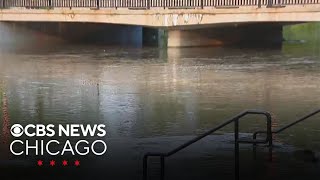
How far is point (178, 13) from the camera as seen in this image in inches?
1340

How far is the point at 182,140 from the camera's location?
1137 centimetres

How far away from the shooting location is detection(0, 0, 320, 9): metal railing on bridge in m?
30.7

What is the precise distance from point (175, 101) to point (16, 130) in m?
5.05

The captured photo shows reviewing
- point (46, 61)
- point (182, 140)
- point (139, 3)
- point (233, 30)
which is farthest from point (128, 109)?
point (233, 30)

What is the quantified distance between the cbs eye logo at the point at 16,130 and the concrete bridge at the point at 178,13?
1893cm

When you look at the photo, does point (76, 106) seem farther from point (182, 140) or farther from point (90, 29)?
point (90, 29)

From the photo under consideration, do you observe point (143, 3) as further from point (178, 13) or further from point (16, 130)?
point (16, 130)

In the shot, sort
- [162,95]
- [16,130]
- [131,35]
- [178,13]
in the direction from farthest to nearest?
1. [131,35]
2. [178,13]
3. [162,95]
4. [16,130]

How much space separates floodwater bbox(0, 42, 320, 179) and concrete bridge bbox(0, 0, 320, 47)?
6.59 feet

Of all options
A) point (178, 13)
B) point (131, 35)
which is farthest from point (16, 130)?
point (131, 35)

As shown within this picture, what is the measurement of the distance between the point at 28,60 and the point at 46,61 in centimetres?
110

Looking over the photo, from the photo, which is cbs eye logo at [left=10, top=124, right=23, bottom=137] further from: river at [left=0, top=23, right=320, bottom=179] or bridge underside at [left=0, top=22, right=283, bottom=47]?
bridge underside at [left=0, top=22, right=283, bottom=47]

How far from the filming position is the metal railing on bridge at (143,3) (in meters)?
30.7

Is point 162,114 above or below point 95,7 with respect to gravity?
below
